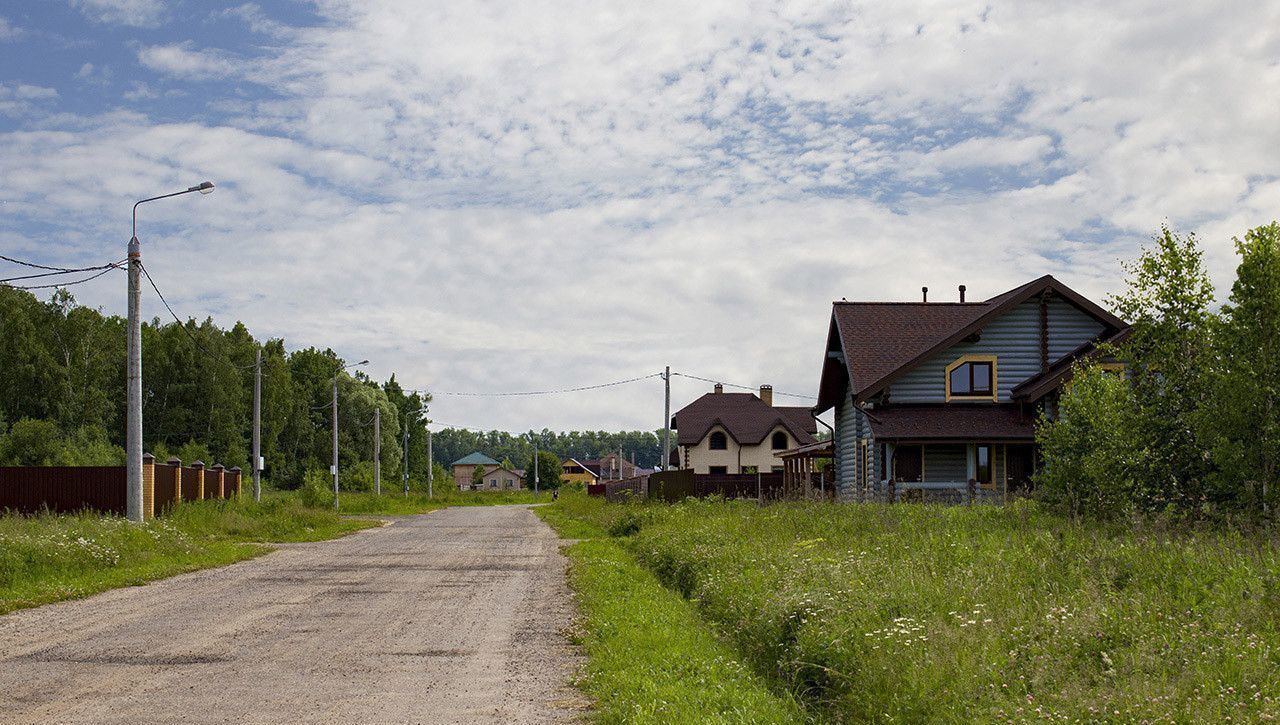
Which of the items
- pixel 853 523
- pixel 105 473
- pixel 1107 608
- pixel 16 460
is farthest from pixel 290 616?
pixel 16 460

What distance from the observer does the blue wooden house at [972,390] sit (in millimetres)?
31359

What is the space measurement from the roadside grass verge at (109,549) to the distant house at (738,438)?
4663 centimetres

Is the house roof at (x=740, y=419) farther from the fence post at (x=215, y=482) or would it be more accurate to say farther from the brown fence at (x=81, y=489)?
the brown fence at (x=81, y=489)

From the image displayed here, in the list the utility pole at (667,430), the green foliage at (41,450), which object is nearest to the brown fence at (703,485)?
the utility pole at (667,430)

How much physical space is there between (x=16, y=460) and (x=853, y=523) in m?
58.7

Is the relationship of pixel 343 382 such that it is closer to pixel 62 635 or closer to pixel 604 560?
pixel 604 560

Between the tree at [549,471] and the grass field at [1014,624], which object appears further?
the tree at [549,471]

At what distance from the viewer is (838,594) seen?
32.2 feet

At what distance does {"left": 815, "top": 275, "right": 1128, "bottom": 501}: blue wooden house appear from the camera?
31359 mm

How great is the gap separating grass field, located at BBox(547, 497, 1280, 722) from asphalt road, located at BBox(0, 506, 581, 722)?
1.99m

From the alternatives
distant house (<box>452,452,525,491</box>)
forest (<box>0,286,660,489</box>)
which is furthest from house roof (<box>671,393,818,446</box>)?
distant house (<box>452,452,525,491</box>)

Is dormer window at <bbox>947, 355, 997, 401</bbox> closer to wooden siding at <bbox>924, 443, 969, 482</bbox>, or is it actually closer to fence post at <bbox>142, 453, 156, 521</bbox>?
wooden siding at <bbox>924, 443, 969, 482</bbox>

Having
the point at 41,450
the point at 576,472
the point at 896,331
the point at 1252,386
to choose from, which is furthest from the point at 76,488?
the point at 576,472

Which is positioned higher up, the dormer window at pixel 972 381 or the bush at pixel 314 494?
the dormer window at pixel 972 381
